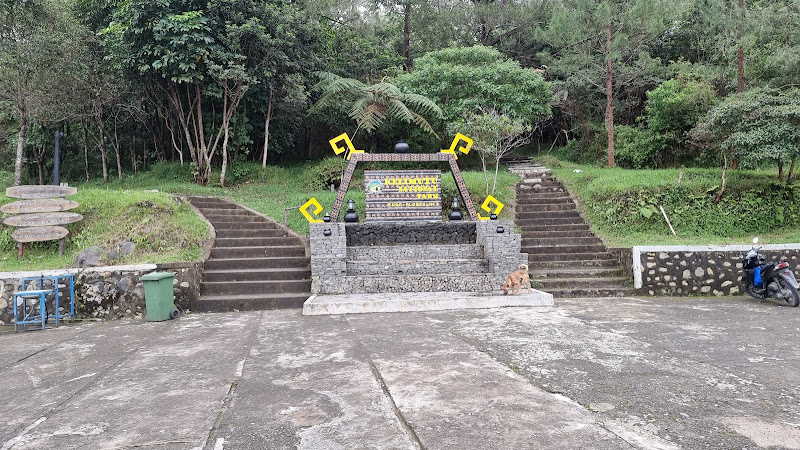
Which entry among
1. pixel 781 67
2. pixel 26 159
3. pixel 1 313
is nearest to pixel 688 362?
pixel 1 313

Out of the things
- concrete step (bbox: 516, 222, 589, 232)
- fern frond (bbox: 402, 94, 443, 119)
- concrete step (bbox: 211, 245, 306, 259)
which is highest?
fern frond (bbox: 402, 94, 443, 119)

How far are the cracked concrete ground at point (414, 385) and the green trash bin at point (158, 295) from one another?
78 centimetres

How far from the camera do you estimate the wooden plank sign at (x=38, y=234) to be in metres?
8.26

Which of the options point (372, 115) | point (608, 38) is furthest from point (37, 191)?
point (608, 38)

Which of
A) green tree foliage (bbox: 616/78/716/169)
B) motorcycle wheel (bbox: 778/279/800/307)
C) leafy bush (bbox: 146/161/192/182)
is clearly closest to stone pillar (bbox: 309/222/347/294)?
motorcycle wheel (bbox: 778/279/800/307)

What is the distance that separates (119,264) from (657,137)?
51.9 ft

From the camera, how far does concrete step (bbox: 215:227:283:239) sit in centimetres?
1017

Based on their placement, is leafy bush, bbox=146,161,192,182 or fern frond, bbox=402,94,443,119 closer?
fern frond, bbox=402,94,443,119

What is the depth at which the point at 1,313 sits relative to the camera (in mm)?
7348

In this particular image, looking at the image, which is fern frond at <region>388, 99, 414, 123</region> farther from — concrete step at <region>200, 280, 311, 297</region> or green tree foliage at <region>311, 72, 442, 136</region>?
concrete step at <region>200, 280, 311, 297</region>

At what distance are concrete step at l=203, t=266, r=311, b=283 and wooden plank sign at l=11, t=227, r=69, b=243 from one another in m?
2.72

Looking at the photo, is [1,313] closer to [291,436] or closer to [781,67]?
[291,436]

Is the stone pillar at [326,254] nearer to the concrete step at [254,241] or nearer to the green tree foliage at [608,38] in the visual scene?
the concrete step at [254,241]

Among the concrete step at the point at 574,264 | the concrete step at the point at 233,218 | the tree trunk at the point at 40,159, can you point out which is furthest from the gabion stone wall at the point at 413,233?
the tree trunk at the point at 40,159
